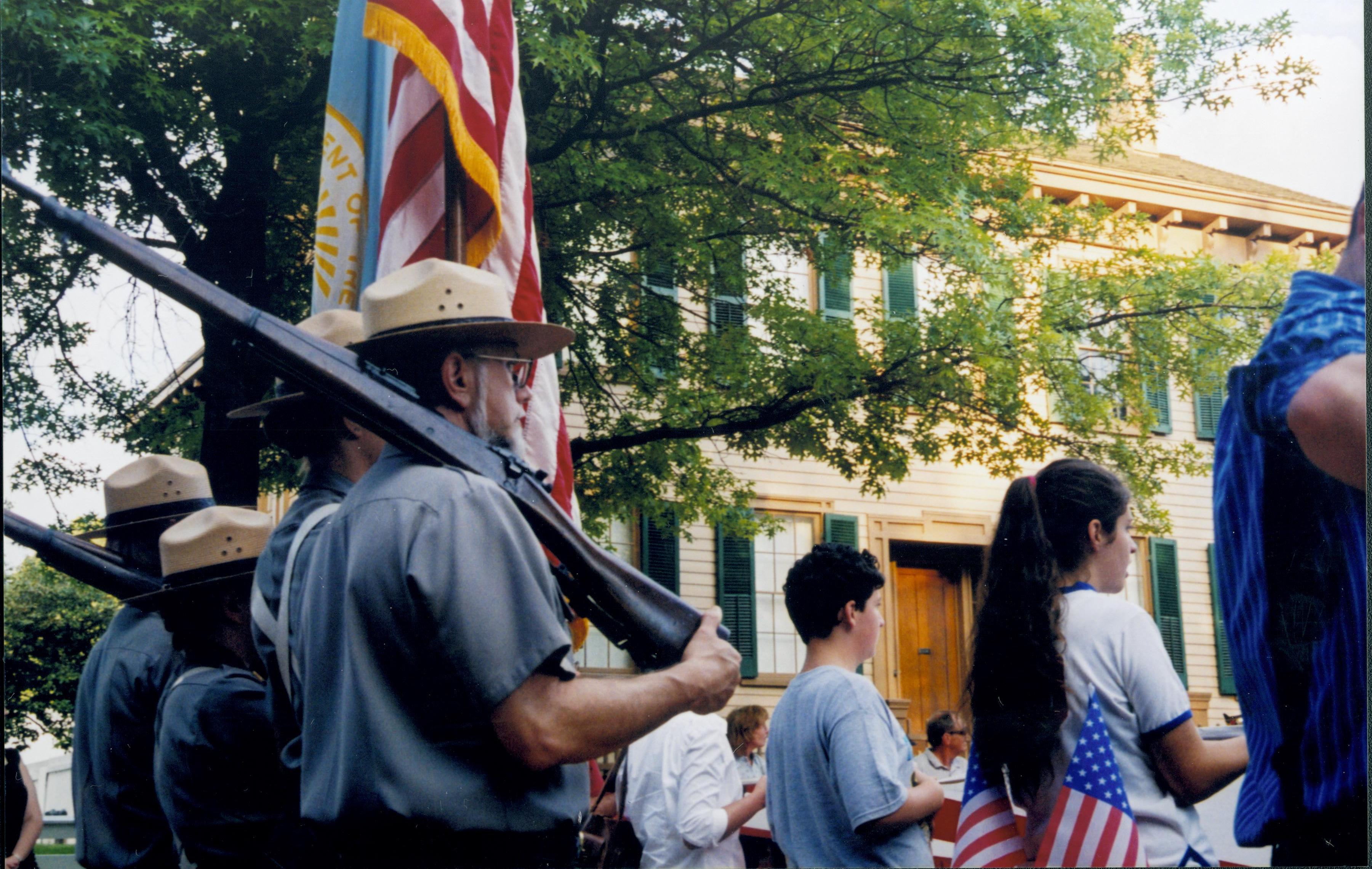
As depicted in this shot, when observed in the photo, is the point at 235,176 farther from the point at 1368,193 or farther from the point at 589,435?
the point at 1368,193

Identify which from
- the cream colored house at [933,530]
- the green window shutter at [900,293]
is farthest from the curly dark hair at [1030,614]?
the green window shutter at [900,293]

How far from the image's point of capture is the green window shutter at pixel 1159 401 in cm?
809

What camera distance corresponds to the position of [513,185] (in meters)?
3.46

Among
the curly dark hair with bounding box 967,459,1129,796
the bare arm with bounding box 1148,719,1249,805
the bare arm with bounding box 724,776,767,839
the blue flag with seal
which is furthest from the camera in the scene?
the bare arm with bounding box 724,776,767,839

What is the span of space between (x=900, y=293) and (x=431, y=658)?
650 cm

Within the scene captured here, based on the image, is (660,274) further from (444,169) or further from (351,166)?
(444,169)

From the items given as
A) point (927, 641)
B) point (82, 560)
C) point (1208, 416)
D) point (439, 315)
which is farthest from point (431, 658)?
point (1208, 416)

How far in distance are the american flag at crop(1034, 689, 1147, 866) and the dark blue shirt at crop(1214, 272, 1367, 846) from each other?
442 millimetres

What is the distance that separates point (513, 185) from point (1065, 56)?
4.77 metres

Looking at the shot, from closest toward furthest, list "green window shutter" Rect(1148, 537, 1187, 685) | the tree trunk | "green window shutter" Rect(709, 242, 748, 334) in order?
"green window shutter" Rect(1148, 537, 1187, 685), the tree trunk, "green window shutter" Rect(709, 242, 748, 334)

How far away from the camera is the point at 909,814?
10.1 feet

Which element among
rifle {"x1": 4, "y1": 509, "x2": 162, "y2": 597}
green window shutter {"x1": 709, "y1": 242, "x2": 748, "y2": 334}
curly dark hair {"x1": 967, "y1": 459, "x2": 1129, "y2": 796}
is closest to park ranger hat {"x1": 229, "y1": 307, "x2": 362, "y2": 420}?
rifle {"x1": 4, "y1": 509, "x2": 162, "y2": 597}

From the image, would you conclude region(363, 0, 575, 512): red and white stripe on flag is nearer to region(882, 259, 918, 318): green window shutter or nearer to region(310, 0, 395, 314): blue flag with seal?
region(310, 0, 395, 314): blue flag with seal

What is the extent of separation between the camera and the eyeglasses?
2291 mm
